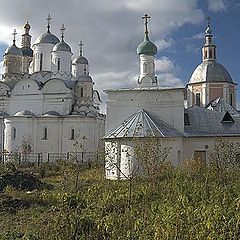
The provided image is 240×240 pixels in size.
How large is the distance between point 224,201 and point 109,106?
1309 cm

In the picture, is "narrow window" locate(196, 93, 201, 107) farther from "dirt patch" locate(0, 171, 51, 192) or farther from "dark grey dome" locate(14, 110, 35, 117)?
"dirt patch" locate(0, 171, 51, 192)

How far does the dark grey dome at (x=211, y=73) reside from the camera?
27.2 meters

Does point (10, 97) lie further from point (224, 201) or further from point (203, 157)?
point (224, 201)

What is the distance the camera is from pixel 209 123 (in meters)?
19.6

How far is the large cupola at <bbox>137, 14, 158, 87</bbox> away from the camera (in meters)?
24.6

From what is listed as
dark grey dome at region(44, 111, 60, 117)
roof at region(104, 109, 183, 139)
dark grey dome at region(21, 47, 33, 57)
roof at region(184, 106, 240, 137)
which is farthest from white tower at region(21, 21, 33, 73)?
roof at region(184, 106, 240, 137)

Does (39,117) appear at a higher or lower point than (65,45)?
lower

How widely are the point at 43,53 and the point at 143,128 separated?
53.1 feet

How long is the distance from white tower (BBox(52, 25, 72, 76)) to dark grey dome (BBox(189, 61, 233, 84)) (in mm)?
9854

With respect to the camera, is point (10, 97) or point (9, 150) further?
point (10, 97)

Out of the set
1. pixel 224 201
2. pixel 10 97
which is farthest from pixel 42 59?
pixel 224 201

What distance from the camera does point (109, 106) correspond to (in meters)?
19.8

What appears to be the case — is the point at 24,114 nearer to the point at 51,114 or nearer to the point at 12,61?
the point at 51,114

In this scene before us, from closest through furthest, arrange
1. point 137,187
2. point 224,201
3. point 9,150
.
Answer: point 224,201, point 137,187, point 9,150
